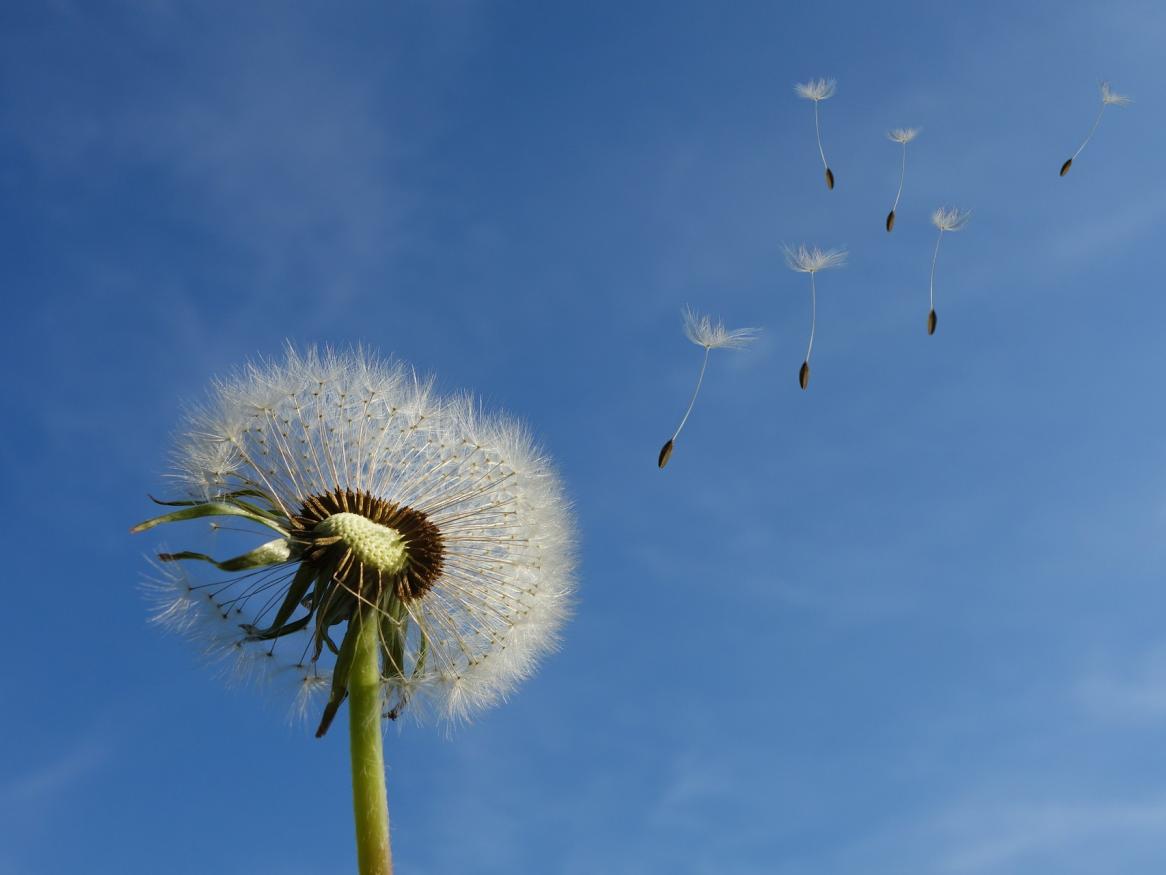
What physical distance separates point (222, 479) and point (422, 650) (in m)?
1.93

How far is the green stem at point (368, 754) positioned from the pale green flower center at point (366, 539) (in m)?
0.38

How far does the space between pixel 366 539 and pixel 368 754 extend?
1552mm

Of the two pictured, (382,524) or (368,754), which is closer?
(368,754)

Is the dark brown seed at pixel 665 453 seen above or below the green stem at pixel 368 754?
Result: above

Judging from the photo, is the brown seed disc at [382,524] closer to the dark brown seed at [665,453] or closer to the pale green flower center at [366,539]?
the pale green flower center at [366,539]

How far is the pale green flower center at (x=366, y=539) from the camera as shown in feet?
27.7

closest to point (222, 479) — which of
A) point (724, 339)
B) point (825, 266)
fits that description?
point (724, 339)

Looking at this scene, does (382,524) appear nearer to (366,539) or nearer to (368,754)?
(366,539)

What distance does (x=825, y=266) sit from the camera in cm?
965

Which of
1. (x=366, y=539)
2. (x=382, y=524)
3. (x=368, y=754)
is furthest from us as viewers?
(x=382, y=524)

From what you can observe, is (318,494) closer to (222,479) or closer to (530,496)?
(222,479)

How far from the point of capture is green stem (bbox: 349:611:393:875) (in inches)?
287

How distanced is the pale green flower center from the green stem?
1.26 feet

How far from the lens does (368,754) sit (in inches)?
301
